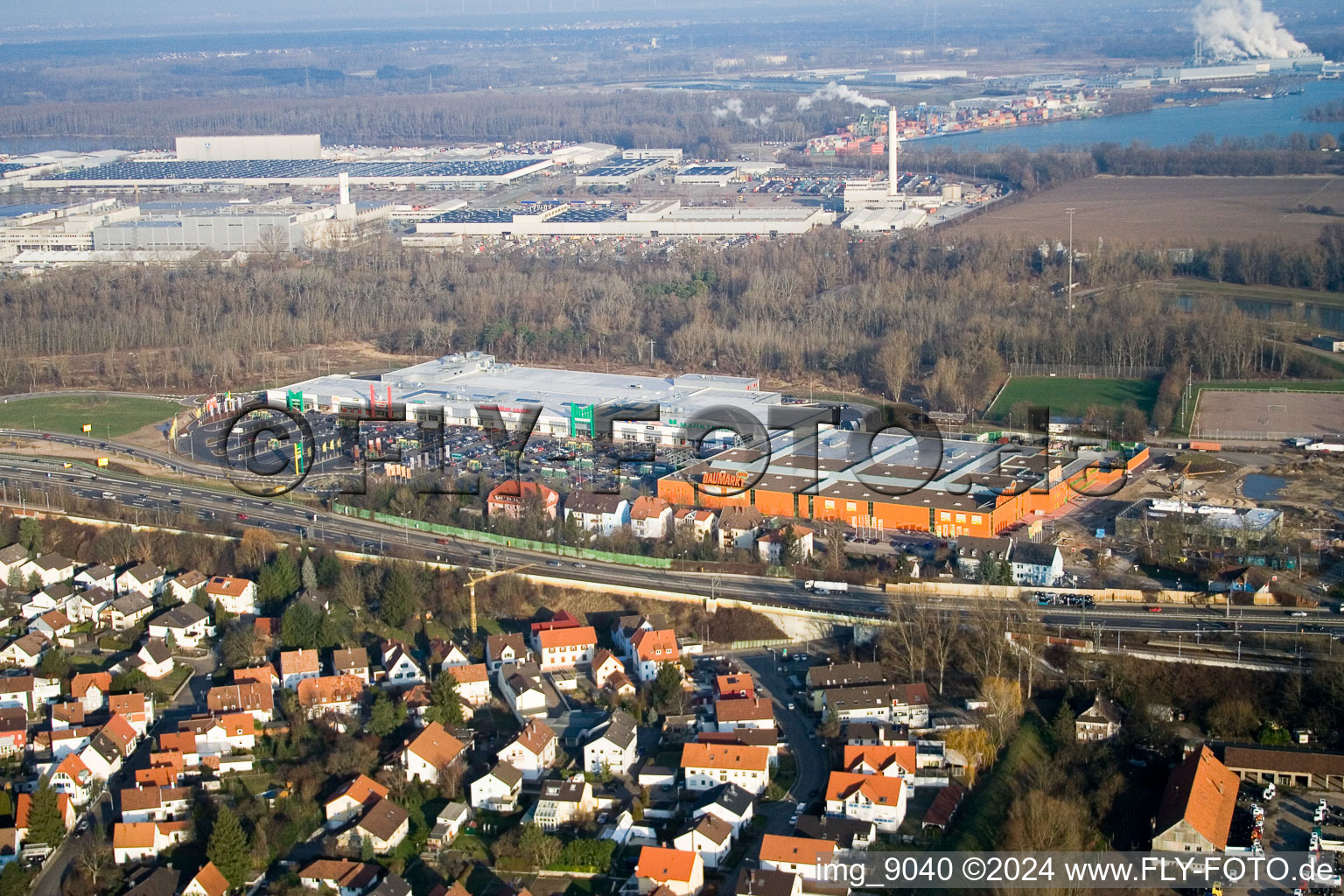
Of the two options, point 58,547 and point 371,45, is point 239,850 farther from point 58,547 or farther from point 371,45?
point 371,45

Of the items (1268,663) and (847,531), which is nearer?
(1268,663)

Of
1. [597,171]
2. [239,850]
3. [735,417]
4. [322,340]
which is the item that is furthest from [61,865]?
[597,171]

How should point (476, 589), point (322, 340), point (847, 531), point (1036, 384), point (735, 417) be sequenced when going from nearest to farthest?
point (476, 589)
point (847, 531)
point (735, 417)
point (1036, 384)
point (322, 340)

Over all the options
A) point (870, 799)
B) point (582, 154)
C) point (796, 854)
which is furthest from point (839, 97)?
point (796, 854)

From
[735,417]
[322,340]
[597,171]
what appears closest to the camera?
[735,417]

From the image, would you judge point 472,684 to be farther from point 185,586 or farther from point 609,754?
point 185,586

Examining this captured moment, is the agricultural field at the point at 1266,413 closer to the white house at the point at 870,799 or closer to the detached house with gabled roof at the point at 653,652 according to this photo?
the detached house with gabled roof at the point at 653,652
